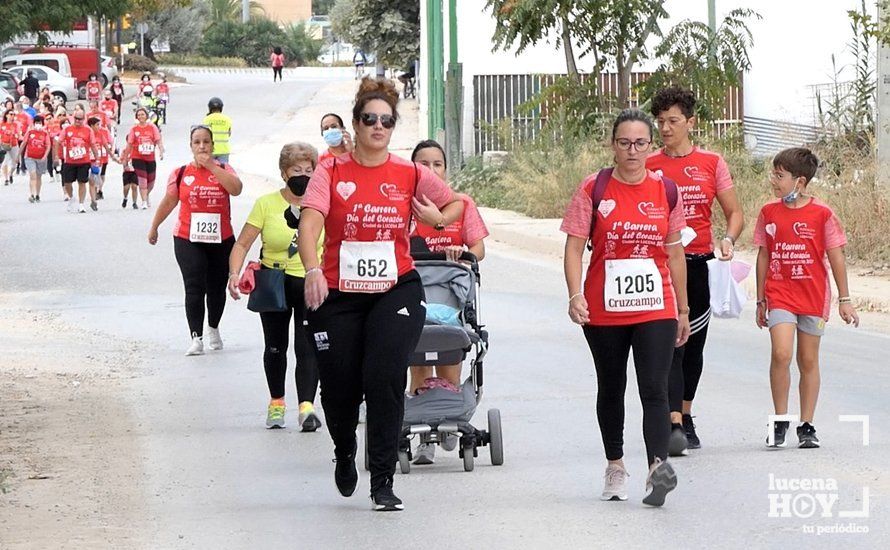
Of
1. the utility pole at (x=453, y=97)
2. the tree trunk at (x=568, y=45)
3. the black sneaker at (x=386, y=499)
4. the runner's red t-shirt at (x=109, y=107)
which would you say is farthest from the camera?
the runner's red t-shirt at (x=109, y=107)

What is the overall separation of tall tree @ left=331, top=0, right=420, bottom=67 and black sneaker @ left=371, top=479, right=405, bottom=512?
47874mm

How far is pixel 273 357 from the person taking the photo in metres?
10.3

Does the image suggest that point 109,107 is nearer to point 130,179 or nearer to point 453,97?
point 453,97

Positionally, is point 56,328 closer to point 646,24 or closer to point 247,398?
point 247,398

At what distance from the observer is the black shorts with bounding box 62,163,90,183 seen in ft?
92.5

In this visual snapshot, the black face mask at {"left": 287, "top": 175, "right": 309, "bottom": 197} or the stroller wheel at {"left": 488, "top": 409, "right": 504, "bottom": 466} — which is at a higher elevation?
the black face mask at {"left": 287, "top": 175, "right": 309, "bottom": 197}

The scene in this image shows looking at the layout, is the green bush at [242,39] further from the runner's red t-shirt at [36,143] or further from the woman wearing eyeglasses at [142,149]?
the woman wearing eyeglasses at [142,149]

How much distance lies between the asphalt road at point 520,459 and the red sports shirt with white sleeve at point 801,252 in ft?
2.62

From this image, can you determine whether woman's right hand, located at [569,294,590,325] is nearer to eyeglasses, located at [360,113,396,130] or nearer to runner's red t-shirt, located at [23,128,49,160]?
eyeglasses, located at [360,113,396,130]

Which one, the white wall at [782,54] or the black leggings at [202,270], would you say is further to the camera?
the white wall at [782,54]

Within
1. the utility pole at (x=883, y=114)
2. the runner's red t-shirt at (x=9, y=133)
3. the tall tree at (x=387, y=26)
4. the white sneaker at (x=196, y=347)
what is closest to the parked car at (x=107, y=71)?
the tall tree at (x=387, y=26)

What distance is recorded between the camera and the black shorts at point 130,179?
91.8ft

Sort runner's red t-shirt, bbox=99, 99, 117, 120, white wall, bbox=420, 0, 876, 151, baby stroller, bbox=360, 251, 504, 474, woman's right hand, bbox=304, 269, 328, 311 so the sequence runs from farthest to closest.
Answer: runner's red t-shirt, bbox=99, 99, 117, 120 → white wall, bbox=420, 0, 876, 151 → baby stroller, bbox=360, 251, 504, 474 → woman's right hand, bbox=304, 269, 328, 311

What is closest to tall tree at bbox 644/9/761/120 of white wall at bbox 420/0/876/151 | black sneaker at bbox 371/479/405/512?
white wall at bbox 420/0/876/151
